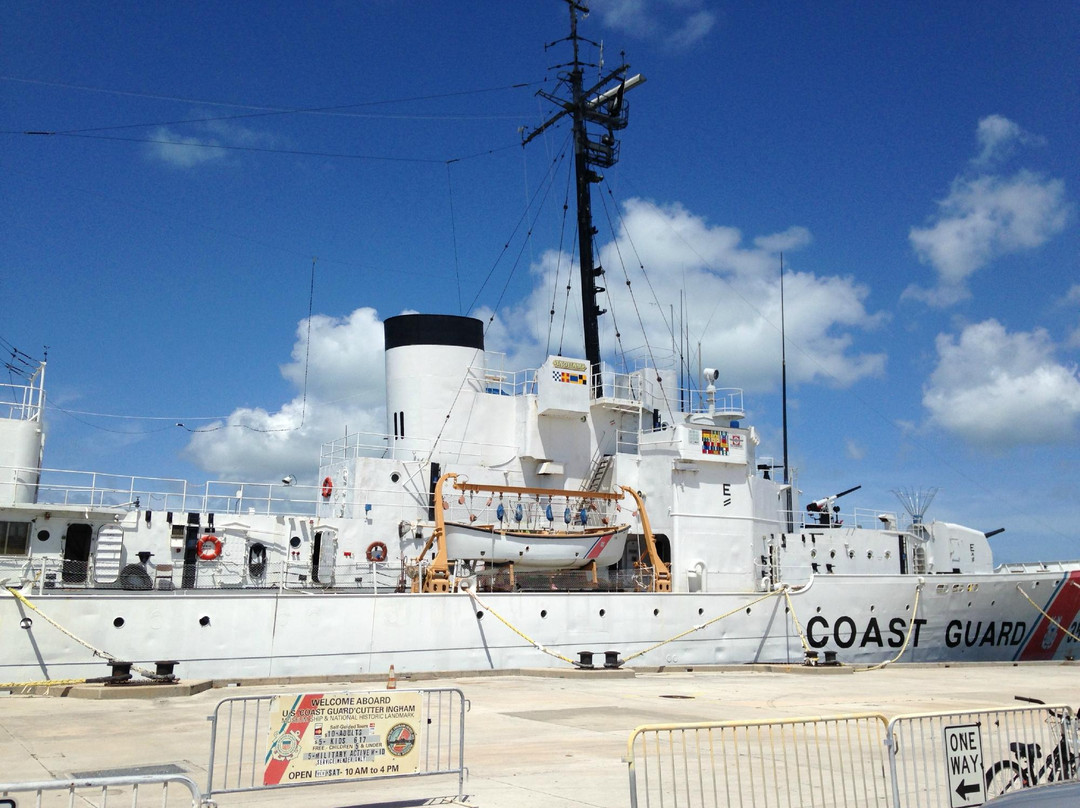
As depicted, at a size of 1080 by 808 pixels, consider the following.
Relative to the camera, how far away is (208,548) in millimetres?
16984

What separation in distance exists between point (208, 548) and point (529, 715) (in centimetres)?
849

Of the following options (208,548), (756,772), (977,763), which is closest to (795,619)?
(208,548)

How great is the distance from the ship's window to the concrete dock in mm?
3500

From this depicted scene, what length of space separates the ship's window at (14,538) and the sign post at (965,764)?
1488 cm

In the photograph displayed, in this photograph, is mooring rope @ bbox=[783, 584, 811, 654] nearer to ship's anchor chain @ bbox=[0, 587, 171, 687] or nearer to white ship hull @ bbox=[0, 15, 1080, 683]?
white ship hull @ bbox=[0, 15, 1080, 683]

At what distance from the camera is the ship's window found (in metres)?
15.2

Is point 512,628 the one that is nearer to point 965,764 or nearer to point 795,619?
point 795,619

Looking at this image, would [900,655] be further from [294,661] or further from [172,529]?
[172,529]

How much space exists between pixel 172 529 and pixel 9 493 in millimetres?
2771

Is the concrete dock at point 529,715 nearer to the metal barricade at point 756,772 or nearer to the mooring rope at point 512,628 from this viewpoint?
the metal barricade at point 756,772

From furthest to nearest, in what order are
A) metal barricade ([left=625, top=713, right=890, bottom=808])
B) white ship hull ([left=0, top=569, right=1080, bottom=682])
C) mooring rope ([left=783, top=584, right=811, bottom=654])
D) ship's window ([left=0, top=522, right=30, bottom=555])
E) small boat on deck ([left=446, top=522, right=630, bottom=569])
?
1. mooring rope ([left=783, top=584, right=811, bottom=654])
2. small boat on deck ([left=446, top=522, right=630, bottom=569])
3. ship's window ([left=0, top=522, right=30, bottom=555])
4. white ship hull ([left=0, top=569, right=1080, bottom=682])
5. metal barricade ([left=625, top=713, right=890, bottom=808])

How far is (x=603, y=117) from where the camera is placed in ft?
84.1

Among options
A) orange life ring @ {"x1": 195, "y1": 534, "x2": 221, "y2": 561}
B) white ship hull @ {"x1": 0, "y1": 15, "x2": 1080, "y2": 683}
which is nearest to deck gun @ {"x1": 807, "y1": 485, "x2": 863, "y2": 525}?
white ship hull @ {"x1": 0, "y1": 15, "x2": 1080, "y2": 683}

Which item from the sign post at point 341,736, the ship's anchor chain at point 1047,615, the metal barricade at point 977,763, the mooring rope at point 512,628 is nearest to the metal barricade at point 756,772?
the metal barricade at point 977,763
